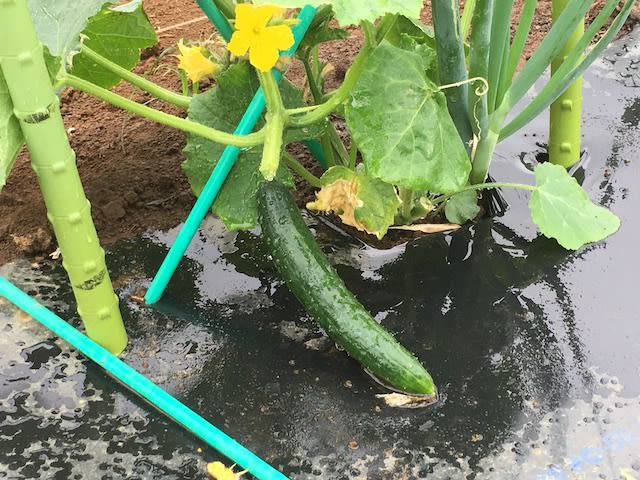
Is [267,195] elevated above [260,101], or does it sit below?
below

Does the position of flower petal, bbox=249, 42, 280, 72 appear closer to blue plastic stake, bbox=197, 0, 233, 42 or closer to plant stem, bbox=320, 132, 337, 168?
blue plastic stake, bbox=197, 0, 233, 42

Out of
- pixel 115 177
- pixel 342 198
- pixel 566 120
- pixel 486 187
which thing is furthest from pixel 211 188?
pixel 566 120

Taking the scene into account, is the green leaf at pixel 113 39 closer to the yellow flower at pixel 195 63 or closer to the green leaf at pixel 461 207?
the yellow flower at pixel 195 63

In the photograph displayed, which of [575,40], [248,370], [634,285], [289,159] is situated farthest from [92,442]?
[575,40]

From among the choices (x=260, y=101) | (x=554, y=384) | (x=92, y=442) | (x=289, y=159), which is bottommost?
(x=92, y=442)

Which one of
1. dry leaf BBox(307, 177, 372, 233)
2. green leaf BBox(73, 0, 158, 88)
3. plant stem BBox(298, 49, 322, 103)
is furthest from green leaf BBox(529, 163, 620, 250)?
green leaf BBox(73, 0, 158, 88)

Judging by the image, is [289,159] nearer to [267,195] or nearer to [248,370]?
[267,195]

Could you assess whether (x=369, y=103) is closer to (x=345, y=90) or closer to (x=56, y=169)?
(x=345, y=90)
